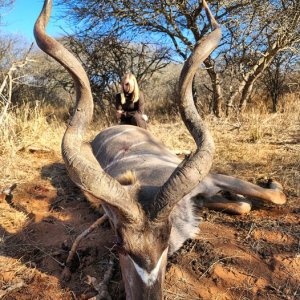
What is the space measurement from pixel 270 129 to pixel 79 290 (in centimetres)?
472

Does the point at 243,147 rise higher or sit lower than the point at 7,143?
lower

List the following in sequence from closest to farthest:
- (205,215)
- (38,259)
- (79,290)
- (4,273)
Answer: (79,290) < (4,273) < (38,259) < (205,215)

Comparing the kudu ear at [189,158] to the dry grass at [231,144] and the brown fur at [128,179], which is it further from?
the dry grass at [231,144]

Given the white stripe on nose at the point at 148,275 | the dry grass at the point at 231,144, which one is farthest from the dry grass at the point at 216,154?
the white stripe on nose at the point at 148,275

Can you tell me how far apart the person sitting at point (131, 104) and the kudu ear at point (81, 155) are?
3.21m

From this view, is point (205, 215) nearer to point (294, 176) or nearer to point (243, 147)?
point (294, 176)

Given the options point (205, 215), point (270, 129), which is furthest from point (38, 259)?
point (270, 129)

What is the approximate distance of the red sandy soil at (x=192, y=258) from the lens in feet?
8.20

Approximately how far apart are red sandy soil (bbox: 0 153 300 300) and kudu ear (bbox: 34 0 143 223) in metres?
0.74

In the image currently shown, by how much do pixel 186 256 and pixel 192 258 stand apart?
52 mm

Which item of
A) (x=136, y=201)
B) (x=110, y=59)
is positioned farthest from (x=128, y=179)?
(x=110, y=59)

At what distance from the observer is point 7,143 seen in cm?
538

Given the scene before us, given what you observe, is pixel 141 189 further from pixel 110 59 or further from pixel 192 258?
pixel 110 59

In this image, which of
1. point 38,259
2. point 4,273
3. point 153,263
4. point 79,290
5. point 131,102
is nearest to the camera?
point 153,263
